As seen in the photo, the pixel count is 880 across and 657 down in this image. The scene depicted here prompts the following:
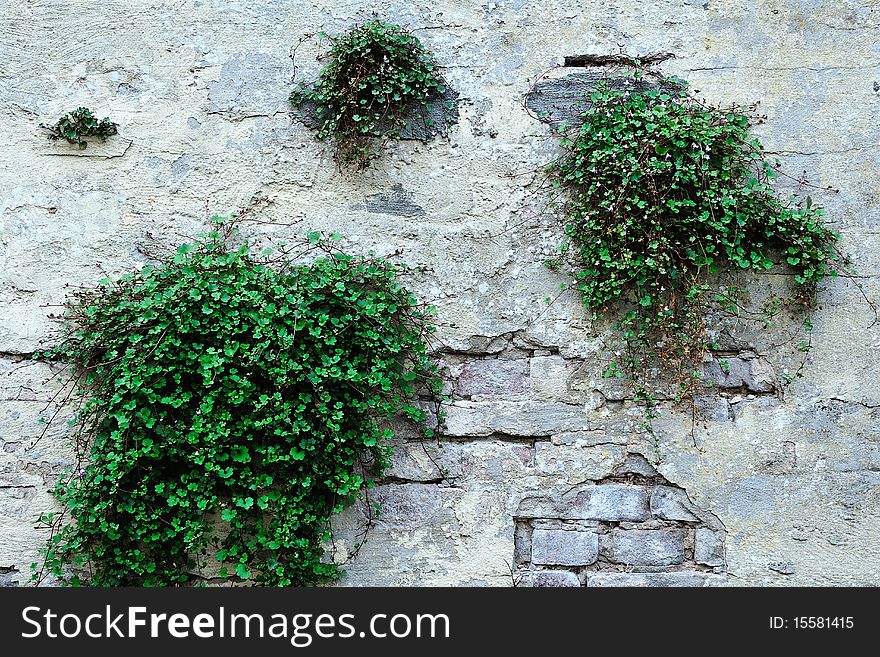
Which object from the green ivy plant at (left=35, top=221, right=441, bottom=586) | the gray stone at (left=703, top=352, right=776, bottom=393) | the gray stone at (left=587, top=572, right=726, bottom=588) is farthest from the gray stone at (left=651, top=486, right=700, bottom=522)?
the green ivy plant at (left=35, top=221, right=441, bottom=586)

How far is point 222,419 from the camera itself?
8.38 ft

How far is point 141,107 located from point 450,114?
1.32 meters

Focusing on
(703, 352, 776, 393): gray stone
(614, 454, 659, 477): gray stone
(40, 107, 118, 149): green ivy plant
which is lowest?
(614, 454, 659, 477): gray stone

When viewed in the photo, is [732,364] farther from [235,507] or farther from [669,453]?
[235,507]

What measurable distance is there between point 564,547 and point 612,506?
26cm

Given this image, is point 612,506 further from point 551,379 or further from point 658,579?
point 551,379

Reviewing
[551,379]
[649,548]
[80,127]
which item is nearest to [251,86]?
[80,127]

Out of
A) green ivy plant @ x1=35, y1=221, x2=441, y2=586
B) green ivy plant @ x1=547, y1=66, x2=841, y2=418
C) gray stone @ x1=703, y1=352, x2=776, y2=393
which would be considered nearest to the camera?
green ivy plant @ x1=35, y1=221, x2=441, y2=586

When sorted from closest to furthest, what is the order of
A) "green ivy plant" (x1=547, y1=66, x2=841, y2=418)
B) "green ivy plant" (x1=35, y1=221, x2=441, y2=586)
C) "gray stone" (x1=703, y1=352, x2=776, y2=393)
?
"green ivy plant" (x1=35, y1=221, x2=441, y2=586) → "green ivy plant" (x1=547, y1=66, x2=841, y2=418) → "gray stone" (x1=703, y1=352, x2=776, y2=393)

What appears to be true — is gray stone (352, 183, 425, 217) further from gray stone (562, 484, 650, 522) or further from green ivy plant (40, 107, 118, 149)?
gray stone (562, 484, 650, 522)

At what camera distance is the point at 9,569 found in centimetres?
274

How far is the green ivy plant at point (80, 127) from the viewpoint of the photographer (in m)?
2.82

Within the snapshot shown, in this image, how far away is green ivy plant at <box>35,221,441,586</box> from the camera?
2561 mm

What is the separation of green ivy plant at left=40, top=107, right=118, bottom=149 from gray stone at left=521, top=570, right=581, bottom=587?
255 cm
